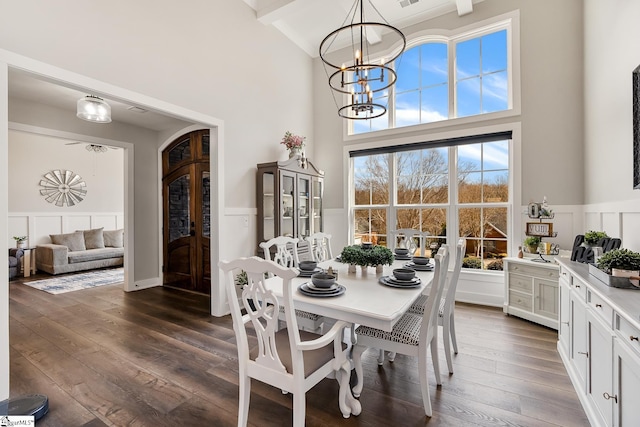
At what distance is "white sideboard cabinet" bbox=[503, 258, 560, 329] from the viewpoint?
317 centimetres

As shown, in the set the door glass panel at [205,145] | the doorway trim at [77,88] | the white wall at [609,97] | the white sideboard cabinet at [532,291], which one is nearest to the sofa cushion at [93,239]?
the door glass panel at [205,145]

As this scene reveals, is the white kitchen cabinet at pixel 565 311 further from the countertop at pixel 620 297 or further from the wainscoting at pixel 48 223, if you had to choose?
the wainscoting at pixel 48 223

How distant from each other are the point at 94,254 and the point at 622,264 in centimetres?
807

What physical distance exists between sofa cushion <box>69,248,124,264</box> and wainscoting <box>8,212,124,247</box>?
864mm

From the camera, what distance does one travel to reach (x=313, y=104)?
215 inches

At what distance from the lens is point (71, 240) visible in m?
6.45

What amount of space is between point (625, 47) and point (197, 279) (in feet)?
17.9

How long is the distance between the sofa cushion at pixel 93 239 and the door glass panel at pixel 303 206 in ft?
17.4

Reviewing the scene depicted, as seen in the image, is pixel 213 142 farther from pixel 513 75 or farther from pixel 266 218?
pixel 513 75

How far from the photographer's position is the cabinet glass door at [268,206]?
4.09 m

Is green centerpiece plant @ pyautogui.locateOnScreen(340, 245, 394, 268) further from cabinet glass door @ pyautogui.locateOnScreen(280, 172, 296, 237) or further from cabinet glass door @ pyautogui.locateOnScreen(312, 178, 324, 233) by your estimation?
cabinet glass door @ pyautogui.locateOnScreen(312, 178, 324, 233)

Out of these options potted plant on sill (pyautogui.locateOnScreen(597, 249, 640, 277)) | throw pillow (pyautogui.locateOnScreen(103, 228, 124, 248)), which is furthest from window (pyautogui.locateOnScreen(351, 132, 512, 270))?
throw pillow (pyautogui.locateOnScreen(103, 228, 124, 248))

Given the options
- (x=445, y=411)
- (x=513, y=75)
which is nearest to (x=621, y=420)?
(x=445, y=411)

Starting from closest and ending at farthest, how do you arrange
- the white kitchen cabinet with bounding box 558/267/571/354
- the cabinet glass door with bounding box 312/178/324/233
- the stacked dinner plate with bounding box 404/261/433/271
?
the white kitchen cabinet with bounding box 558/267/571/354 < the stacked dinner plate with bounding box 404/261/433/271 < the cabinet glass door with bounding box 312/178/324/233
